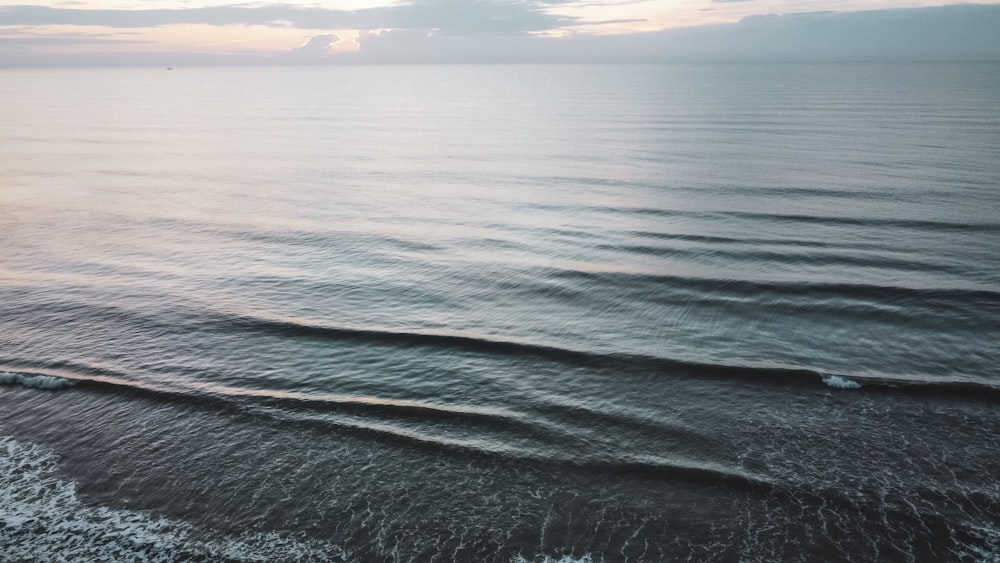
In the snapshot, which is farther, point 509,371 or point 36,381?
point 509,371

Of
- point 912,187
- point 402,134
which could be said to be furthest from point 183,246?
point 402,134

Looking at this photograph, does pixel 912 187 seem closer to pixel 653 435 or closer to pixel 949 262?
pixel 949 262

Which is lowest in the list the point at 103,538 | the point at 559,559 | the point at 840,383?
the point at 840,383

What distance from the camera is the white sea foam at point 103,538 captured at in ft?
53.1

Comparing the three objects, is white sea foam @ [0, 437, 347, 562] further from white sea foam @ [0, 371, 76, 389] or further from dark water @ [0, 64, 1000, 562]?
white sea foam @ [0, 371, 76, 389]

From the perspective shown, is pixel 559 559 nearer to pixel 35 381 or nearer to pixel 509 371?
pixel 509 371

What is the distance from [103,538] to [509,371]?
541 inches

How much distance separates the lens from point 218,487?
18750mm

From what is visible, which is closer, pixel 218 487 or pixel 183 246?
pixel 218 487

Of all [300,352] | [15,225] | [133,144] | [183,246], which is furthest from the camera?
[133,144]

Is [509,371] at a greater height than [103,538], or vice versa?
[103,538]

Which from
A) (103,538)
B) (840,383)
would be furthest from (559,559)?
(840,383)

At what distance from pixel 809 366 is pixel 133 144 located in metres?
89.4

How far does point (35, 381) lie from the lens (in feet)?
80.0
